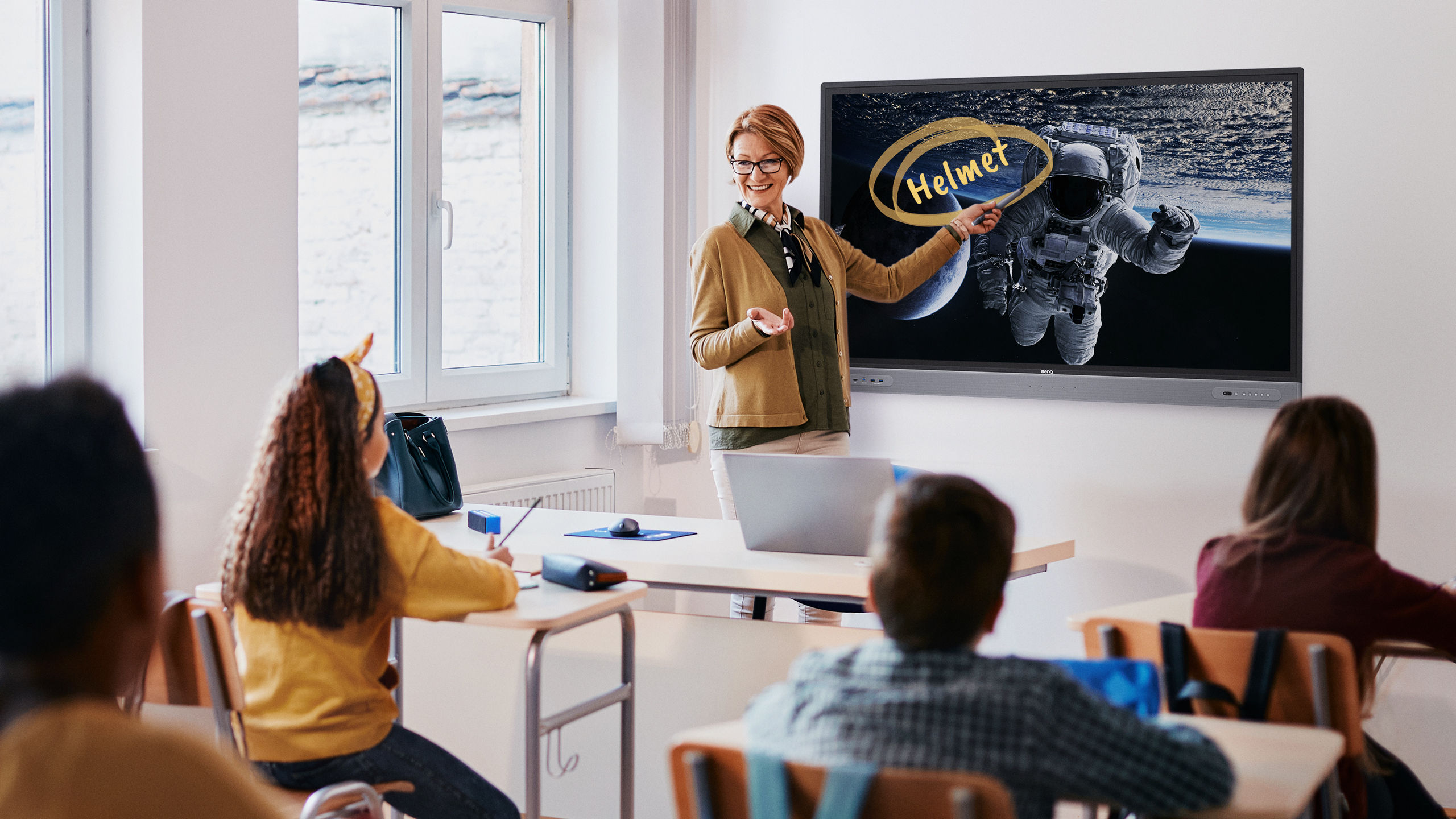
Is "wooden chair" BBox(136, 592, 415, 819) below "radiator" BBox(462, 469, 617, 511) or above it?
below

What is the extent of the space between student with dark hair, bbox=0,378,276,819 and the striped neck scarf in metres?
2.68

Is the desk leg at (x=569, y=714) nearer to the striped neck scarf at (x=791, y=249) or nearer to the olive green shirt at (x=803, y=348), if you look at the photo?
the olive green shirt at (x=803, y=348)

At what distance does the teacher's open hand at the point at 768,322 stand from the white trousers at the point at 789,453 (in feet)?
1.11

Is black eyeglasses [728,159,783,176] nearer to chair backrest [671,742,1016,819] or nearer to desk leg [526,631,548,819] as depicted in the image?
desk leg [526,631,548,819]

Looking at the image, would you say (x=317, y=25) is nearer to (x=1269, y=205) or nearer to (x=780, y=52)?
(x=780, y=52)

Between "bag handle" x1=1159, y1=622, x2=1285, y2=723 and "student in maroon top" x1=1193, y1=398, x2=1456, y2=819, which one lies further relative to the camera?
"student in maroon top" x1=1193, y1=398, x2=1456, y2=819

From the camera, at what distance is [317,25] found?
385 cm

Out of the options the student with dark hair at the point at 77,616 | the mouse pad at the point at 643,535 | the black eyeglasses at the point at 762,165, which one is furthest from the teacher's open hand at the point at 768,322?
the student with dark hair at the point at 77,616

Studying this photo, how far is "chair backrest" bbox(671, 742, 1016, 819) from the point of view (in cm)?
122

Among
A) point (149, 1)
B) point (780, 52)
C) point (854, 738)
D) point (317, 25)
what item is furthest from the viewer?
point (780, 52)

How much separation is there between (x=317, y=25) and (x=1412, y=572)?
3546mm

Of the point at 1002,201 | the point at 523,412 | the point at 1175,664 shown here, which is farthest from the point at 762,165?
the point at 1175,664

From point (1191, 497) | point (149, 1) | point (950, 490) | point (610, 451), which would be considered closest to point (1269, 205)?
point (1191, 497)

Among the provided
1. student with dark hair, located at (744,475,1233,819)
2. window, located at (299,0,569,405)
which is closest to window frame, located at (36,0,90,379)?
window, located at (299,0,569,405)
